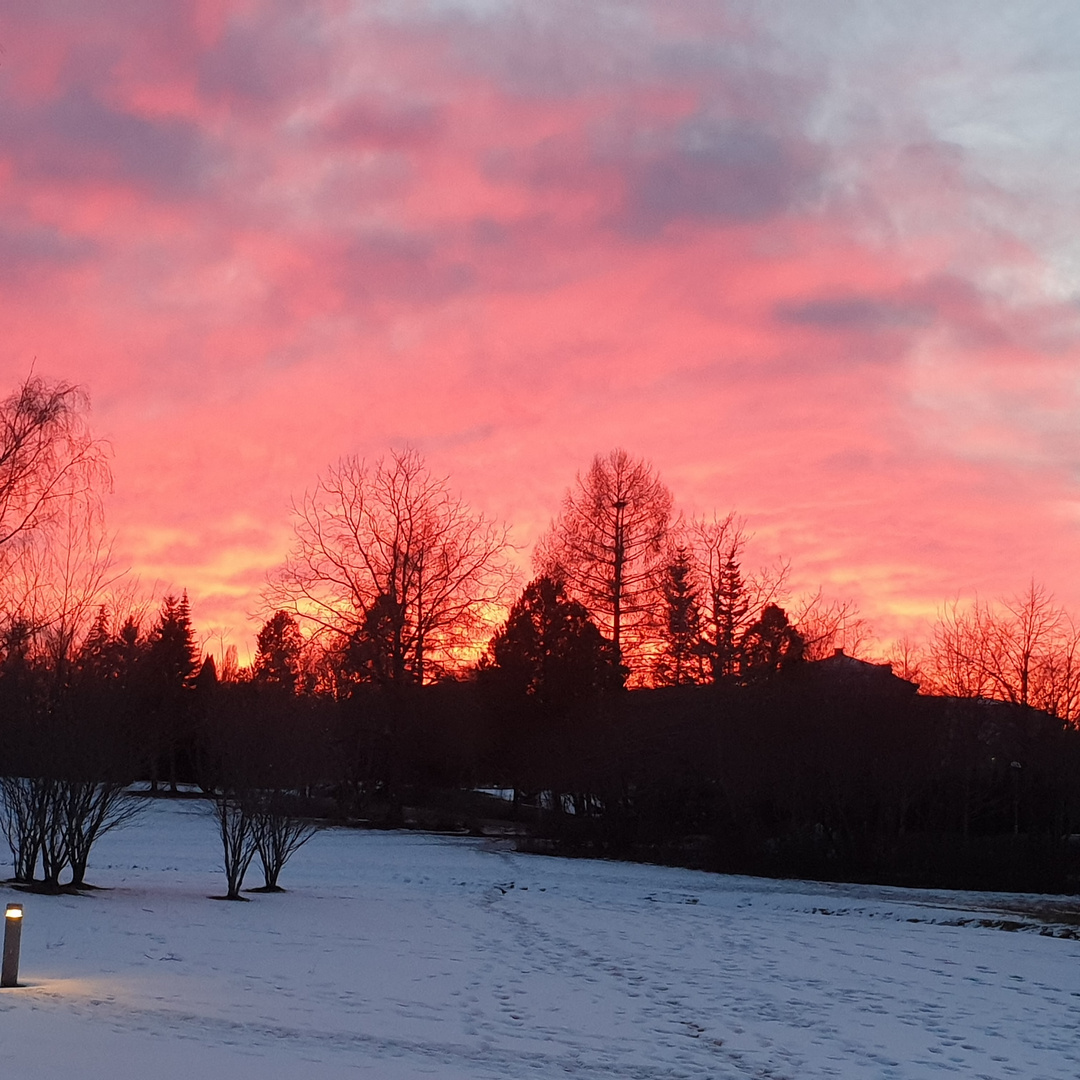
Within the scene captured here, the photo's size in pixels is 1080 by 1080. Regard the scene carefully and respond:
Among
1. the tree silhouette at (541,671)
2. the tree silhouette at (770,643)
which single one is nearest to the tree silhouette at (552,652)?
the tree silhouette at (541,671)

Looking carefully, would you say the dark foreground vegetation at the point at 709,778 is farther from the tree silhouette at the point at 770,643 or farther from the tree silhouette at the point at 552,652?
the tree silhouette at the point at 552,652

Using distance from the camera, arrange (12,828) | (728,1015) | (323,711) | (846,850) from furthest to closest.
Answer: (323,711) → (846,850) → (12,828) → (728,1015)

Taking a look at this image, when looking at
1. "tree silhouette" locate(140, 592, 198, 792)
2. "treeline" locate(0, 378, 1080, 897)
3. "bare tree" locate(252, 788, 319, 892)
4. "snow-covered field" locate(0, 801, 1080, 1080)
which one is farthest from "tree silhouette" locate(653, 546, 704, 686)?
"tree silhouette" locate(140, 592, 198, 792)

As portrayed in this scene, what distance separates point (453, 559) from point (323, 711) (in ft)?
33.0

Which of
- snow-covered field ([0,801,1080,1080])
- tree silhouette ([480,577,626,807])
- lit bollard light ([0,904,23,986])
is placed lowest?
snow-covered field ([0,801,1080,1080])

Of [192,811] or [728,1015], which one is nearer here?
[728,1015]

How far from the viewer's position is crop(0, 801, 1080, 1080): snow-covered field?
867 centimetres

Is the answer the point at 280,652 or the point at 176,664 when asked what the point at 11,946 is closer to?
the point at 280,652

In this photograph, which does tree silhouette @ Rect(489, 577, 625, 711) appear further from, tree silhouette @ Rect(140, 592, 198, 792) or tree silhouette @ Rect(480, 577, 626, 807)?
tree silhouette @ Rect(140, 592, 198, 792)

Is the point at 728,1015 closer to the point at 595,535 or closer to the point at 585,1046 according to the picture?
the point at 585,1046

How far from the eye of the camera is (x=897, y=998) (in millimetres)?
12047

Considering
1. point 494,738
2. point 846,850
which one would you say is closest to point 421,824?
point 494,738

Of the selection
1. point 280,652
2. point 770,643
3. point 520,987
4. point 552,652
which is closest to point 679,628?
point 770,643

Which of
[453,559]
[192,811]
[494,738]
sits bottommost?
[192,811]
